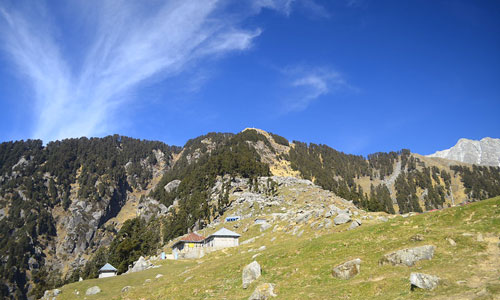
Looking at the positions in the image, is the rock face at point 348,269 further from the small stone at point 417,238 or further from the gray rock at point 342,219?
the gray rock at point 342,219

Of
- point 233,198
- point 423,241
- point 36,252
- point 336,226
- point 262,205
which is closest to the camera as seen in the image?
point 423,241

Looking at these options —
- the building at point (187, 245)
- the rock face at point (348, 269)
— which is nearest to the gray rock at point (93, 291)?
the building at point (187, 245)

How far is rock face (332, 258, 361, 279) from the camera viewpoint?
2475cm

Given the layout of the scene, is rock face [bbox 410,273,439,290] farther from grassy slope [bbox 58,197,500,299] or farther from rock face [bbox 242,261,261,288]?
rock face [bbox 242,261,261,288]

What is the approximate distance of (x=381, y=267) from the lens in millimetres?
24469

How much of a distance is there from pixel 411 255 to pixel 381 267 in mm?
2368

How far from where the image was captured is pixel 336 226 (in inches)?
1997

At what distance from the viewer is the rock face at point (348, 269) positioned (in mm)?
24750

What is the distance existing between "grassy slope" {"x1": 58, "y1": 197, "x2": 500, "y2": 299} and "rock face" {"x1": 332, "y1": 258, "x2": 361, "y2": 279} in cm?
54

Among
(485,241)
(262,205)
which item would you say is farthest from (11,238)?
(485,241)

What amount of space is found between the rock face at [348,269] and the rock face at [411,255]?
2399mm

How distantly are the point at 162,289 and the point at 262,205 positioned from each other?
8752cm

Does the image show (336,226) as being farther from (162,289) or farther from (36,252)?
(36,252)

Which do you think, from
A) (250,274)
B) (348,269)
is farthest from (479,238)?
(250,274)
